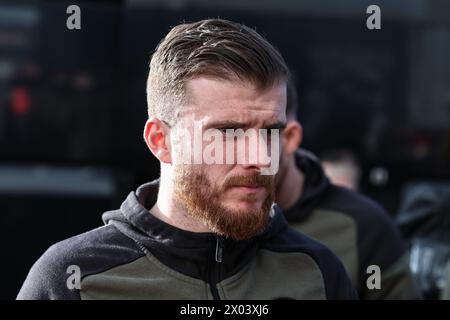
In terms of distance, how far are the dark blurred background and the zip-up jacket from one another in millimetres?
2779

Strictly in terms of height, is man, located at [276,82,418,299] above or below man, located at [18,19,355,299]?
below

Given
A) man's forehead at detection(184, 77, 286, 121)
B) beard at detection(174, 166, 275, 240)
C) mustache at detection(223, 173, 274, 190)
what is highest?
man's forehead at detection(184, 77, 286, 121)

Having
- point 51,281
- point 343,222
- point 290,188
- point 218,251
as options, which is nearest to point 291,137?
point 290,188

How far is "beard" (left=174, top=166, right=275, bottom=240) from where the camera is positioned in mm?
2104

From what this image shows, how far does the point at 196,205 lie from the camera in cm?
214

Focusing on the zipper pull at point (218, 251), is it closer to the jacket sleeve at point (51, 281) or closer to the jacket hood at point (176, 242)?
the jacket hood at point (176, 242)

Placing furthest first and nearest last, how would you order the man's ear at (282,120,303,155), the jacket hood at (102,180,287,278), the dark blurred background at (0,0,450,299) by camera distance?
the dark blurred background at (0,0,450,299) → the man's ear at (282,120,303,155) → the jacket hood at (102,180,287,278)

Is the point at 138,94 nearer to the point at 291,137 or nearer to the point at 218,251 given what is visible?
the point at 291,137

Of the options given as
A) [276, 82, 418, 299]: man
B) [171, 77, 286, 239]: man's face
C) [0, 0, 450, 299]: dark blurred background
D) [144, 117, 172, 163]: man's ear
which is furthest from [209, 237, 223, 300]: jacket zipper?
[0, 0, 450, 299]: dark blurred background

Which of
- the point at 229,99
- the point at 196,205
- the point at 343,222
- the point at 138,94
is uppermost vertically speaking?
the point at 229,99

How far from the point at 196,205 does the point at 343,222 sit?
1.38 metres

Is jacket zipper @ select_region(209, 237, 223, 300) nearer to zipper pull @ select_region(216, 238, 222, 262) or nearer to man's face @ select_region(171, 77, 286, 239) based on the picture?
zipper pull @ select_region(216, 238, 222, 262)
